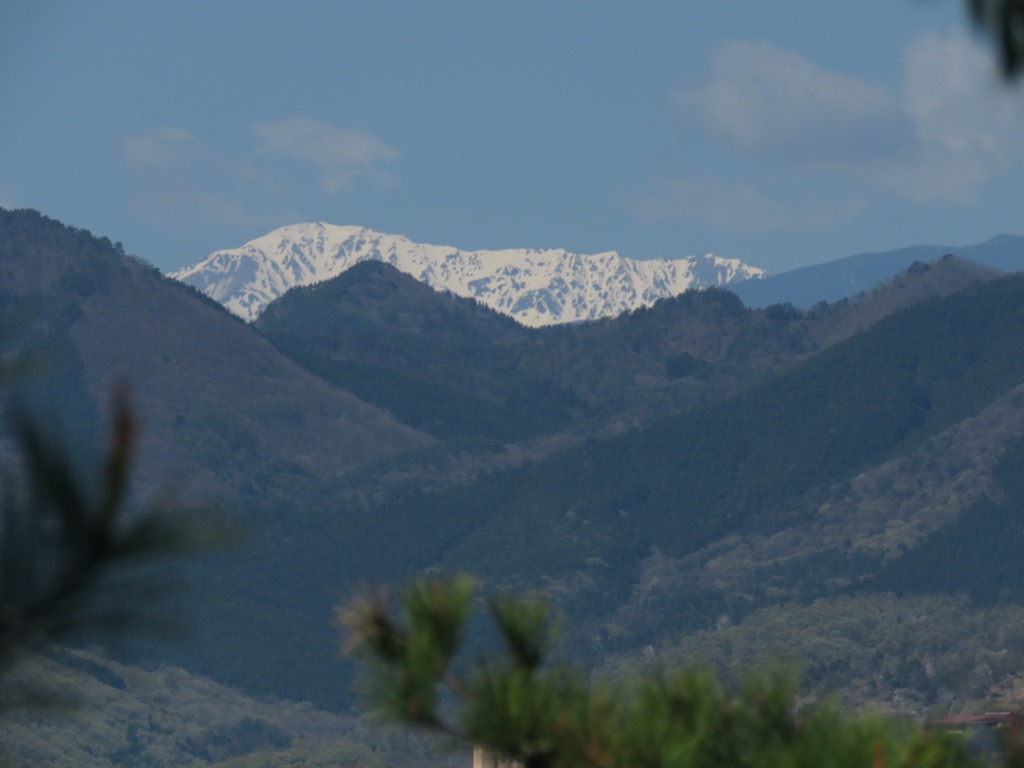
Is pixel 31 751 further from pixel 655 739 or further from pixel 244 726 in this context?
pixel 655 739

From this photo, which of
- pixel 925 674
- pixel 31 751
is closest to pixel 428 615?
pixel 31 751

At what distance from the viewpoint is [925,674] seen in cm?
17125

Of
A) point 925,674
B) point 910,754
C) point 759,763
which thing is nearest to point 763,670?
point 759,763

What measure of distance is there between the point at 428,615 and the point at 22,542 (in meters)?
3.36

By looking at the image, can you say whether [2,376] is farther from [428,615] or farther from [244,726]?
[244,726]

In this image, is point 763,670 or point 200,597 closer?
point 200,597

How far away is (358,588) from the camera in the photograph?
30.6ft

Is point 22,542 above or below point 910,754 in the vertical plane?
above

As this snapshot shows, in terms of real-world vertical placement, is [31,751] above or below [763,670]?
below

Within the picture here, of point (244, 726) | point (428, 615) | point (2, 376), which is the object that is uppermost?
point (2, 376)

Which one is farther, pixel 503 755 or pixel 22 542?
pixel 503 755

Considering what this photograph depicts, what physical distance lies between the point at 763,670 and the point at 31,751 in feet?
447

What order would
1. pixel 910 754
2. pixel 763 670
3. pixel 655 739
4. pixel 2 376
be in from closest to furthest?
pixel 2 376 < pixel 910 754 < pixel 655 739 < pixel 763 670

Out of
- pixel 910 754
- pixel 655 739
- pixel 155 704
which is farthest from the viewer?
pixel 155 704
